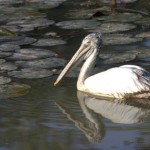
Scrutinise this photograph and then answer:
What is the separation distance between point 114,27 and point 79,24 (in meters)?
0.57

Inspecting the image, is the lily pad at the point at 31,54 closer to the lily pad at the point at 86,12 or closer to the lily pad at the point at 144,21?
the lily pad at the point at 144,21

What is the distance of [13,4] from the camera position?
11.1 m

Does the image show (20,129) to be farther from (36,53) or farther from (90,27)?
(90,27)

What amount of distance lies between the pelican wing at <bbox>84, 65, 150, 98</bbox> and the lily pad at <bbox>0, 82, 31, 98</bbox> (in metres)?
0.72

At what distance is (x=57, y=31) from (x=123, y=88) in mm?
2906

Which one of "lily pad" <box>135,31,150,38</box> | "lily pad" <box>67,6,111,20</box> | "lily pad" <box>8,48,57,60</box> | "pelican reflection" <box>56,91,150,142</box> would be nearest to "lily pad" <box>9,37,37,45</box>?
"lily pad" <box>8,48,57,60</box>

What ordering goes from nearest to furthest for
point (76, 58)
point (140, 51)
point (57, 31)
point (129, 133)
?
point (129, 133)
point (76, 58)
point (140, 51)
point (57, 31)

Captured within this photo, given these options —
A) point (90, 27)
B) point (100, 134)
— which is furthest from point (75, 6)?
point (100, 134)

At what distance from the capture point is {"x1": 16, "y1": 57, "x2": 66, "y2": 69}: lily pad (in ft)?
24.3

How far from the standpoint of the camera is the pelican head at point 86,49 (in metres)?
6.89

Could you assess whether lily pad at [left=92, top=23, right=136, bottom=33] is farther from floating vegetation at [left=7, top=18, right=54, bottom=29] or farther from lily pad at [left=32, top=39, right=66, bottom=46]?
floating vegetation at [left=7, top=18, right=54, bottom=29]

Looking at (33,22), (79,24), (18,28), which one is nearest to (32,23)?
(33,22)

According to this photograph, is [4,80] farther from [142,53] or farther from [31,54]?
[142,53]

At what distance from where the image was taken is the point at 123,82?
6.43 m
